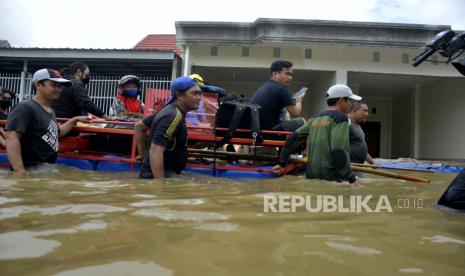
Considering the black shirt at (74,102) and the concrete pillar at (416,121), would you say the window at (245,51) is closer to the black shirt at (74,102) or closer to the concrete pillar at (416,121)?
the concrete pillar at (416,121)

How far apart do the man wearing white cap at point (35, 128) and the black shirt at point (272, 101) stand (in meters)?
2.34

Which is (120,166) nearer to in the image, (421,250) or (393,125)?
(421,250)

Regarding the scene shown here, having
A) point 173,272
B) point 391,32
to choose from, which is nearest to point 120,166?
point 173,272

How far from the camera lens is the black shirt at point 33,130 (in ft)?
13.6

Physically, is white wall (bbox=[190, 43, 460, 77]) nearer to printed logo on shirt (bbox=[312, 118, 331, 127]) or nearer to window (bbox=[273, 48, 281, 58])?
window (bbox=[273, 48, 281, 58])

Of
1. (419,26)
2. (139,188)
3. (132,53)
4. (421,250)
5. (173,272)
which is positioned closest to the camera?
(173,272)

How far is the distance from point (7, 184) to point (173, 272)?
2449 millimetres

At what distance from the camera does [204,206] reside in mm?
2219

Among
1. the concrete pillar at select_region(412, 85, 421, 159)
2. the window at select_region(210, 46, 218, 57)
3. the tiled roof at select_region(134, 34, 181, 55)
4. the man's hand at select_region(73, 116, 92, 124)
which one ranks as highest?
the tiled roof at select_region(134, 34, 181, 55)

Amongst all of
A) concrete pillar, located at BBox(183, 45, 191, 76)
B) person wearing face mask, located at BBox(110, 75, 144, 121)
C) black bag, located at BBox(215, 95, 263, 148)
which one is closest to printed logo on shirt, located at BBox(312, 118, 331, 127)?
black bag, located at BBox(215, 95, 263, 148)

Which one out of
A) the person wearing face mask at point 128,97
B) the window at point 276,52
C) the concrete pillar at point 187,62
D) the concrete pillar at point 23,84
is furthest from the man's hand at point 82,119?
the concrete pillar at point 23,84

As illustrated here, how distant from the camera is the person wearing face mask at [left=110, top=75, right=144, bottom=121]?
5.69 meters

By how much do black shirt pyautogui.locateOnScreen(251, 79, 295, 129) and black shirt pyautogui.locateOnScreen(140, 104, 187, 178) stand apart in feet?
4.71

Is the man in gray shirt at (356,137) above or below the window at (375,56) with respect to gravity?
below
